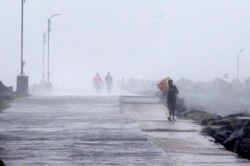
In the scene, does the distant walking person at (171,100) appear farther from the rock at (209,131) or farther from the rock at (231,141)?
the rock at (231,141)

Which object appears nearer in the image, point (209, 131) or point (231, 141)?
point (231, 141)

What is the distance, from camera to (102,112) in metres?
28.2

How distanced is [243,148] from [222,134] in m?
3.22

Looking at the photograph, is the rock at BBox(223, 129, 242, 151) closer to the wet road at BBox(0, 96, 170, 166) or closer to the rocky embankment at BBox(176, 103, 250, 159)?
the rocky embankment at BBox(176, 103, 250, 159)

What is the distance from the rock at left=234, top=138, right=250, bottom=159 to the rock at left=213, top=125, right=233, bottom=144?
76.6 inches

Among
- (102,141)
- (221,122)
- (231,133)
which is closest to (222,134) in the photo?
(231,133)

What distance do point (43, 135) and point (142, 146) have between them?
342 cm

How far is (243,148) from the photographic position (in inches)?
600

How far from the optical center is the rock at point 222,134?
18.0 metres

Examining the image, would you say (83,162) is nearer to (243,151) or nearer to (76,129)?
(243,151)

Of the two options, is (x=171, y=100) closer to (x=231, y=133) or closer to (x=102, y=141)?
(x=231, y=133)

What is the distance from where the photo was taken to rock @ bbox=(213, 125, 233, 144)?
708 inches

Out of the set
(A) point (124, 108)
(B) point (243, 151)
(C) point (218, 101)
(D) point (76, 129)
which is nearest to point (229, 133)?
(B) point (243, 151)

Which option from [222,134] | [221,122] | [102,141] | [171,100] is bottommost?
[102,141]
